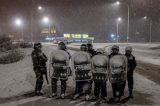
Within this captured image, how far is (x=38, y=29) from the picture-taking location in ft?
303

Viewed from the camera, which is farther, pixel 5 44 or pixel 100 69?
pixel 5 44

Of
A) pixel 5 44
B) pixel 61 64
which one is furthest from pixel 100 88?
pixel 5 44

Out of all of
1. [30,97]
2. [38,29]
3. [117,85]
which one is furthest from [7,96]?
[38,29]

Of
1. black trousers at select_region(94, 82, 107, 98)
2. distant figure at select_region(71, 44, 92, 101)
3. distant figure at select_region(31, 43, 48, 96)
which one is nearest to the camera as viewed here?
black trousers at select_region(94, 82, 107, 98)

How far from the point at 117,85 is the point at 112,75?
0.37 m

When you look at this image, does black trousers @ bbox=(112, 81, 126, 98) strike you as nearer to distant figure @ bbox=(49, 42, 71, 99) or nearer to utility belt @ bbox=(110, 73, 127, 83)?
utility belt @ bbox=(110, 73, 127, 83)

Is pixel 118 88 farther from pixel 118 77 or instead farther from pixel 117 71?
pixel 117 71

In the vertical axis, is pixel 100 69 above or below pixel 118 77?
above

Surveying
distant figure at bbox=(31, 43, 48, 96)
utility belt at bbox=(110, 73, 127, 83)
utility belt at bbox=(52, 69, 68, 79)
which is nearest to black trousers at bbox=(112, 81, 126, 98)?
utility belt at bbox=(110, 73, 127, 83)

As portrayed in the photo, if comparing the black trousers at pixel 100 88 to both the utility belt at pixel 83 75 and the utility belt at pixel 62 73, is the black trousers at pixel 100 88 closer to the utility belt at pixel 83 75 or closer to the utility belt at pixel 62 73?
the utility belt at pixel 83 75

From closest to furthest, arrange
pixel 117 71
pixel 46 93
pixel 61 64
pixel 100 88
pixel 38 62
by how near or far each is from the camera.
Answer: pixel 117 71
pixel 100 88
pixel 61 64
pixel 38 62
pixel 46 93

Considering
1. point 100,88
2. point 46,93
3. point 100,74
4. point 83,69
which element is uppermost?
point 83,69

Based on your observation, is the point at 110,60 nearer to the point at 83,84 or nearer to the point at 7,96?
the point at 83,84

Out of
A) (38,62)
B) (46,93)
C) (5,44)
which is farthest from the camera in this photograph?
(5,44)
